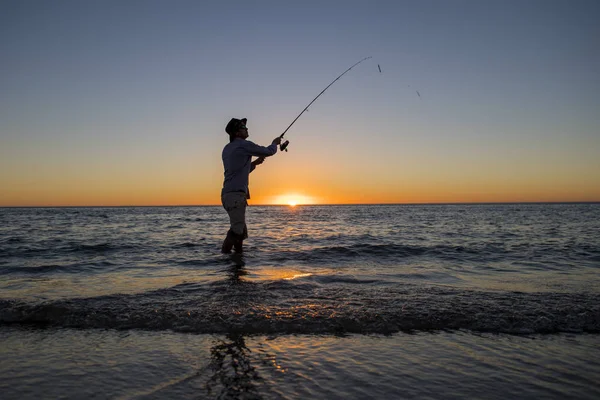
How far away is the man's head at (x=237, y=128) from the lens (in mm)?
7941

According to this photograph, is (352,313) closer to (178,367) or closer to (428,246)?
(178,367)

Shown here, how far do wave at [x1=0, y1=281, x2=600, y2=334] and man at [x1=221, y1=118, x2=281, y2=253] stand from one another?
290cm

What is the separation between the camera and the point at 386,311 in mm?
4426

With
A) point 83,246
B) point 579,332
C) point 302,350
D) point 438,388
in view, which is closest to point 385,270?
point 579,332

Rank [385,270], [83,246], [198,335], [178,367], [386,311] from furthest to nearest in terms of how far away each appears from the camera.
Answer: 1. [83,246]
2. [385,270]
3. [386,311]
4. [198,335]
5. [178,367]

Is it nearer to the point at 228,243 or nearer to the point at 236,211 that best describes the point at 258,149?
the point at 236,211

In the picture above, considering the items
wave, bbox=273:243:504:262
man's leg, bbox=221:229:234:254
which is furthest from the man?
wave, bbox=273:243:504:262

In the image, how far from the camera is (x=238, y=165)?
8.00 meters

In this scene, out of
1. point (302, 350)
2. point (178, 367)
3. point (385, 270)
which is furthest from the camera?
point (385, 270)

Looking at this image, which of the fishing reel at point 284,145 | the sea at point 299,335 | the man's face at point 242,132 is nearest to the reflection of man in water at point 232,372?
the sea at point 299,335

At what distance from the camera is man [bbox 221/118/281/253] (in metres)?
7.84

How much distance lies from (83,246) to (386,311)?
10.7 meters

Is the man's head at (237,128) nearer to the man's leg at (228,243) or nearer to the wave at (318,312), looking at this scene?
the man's leg at (228,243)

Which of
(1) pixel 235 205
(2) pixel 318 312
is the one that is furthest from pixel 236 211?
(2) pixel 318 312
